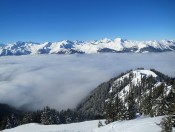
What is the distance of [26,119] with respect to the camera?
155 metres

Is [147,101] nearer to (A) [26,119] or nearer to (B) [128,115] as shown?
(B) [128,115]

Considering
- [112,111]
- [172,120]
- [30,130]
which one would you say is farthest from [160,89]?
[172,120]

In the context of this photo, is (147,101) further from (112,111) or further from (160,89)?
(112,111)

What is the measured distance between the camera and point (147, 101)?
341 feet

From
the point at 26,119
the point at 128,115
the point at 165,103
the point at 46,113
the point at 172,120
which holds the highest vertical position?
the point at 172,120

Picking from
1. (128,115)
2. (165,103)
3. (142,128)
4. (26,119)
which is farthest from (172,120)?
(26,119)

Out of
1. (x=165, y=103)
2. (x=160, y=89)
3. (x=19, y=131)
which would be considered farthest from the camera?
(x=160, y=89)

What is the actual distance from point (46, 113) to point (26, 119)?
37767mm

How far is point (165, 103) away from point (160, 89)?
12914 mm

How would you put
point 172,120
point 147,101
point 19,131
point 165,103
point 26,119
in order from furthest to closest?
point 26,119, point 147,101, point 19,131, point 165,103, point 172,120

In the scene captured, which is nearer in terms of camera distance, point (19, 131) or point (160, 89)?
point (19, 131)

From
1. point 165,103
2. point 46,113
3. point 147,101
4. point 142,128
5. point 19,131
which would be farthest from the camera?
point 46,113

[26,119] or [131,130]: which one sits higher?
[131,130]

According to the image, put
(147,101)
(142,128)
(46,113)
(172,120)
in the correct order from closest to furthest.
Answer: (172,120), (142,128), (147,101), (46,113)
